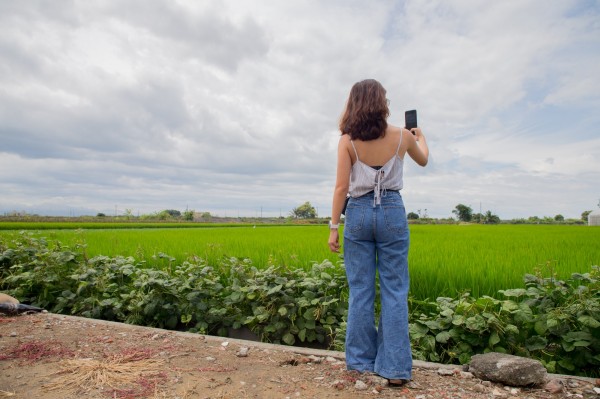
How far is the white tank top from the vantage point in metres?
2.94

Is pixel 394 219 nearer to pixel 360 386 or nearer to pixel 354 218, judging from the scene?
pixel 354 218

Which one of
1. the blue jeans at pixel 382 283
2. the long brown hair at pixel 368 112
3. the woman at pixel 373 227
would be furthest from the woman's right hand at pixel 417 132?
the blue jeans at pixel 382 283

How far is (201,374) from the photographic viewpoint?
3025mm

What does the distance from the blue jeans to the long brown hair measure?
0.46 meters

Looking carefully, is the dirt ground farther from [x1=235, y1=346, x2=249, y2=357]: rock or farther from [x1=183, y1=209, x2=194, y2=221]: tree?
[x1=183, y1=209, x2=194, y2=221]: tree

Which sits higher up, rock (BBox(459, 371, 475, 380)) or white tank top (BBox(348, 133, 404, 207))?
white tank top (BBox(348, 133, 404, 207))

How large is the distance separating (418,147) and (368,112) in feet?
1.82

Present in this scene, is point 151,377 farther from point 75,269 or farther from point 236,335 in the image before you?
point 75,269

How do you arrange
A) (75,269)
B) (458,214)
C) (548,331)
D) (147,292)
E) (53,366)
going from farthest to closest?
(458,214), (75,269), (147,292), (548,331), (53,366)

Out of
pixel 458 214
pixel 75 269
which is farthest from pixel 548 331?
pixel 458 214

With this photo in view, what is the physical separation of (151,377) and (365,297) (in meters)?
1.69

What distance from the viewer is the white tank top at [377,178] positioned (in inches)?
116

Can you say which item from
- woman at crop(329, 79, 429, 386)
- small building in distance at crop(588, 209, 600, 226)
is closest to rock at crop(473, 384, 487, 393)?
woman at crop(329, 79, 429, 386)

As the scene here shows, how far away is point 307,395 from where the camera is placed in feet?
8.80
